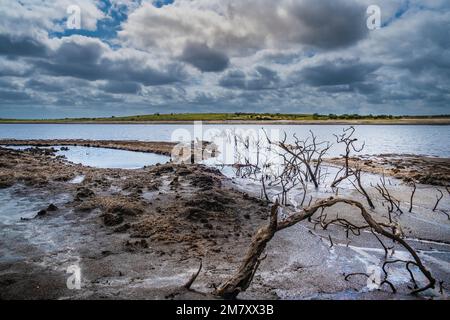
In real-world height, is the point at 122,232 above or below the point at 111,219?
below

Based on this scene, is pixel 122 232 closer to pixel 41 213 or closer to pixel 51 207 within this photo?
pixel 41 213

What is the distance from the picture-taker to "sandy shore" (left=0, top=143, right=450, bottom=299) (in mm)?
7594

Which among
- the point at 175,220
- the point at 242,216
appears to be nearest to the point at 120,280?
the point at 175,220

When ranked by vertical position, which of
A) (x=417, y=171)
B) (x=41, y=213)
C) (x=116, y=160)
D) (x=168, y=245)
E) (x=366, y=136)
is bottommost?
(x=116, y=160)

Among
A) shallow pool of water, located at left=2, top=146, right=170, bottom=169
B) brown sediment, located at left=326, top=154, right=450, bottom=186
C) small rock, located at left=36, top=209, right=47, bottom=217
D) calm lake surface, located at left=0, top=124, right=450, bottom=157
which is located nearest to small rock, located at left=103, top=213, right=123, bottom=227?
small rock, located at left=36, top=209, right=47, bottom=217

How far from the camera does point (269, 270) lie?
8.70m

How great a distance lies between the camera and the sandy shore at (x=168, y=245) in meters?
7.59

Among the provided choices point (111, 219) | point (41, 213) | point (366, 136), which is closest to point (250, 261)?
point (111, 219)

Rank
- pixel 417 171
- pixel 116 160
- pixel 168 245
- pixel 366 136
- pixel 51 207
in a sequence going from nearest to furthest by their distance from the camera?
pixel 168 245 → pixel 51 207 → pixel 417 171 → pixel 116 160 → pixel 366 136

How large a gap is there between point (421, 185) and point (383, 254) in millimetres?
14249

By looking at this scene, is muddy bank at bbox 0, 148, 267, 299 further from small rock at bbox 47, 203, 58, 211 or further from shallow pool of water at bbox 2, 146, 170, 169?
shallow pool of water at bbox 2, 146, 170, 169

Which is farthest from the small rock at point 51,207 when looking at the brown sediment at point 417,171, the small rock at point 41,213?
the brown sediment at point 417,171

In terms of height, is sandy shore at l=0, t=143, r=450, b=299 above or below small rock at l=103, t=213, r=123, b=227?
below

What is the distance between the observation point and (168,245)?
10.2 metres
